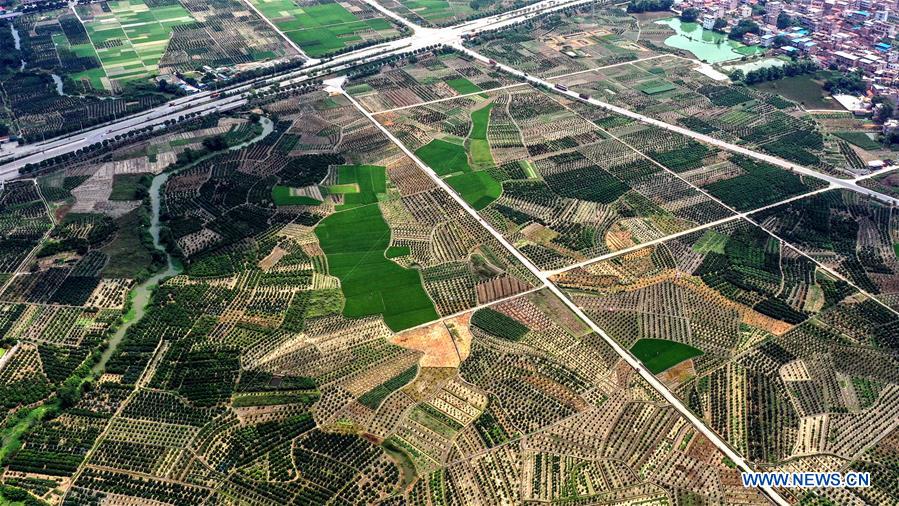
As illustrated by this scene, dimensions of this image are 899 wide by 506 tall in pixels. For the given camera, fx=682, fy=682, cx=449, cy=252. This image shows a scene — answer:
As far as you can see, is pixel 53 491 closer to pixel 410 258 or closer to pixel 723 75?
pixel 410 258

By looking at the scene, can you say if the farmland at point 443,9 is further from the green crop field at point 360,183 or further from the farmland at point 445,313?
the green crop field at point 360,183

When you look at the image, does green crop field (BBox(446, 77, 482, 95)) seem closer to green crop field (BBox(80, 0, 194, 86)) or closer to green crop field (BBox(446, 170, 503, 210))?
green crop field (BBox(446, 170, 503, 210))

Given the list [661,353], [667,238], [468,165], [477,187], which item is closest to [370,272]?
[477,187]

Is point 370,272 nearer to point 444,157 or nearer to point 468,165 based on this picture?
point 468,165

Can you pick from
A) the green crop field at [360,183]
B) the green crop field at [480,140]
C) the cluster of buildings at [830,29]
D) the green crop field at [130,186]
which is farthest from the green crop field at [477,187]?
the cluster of buildings at [830,29]

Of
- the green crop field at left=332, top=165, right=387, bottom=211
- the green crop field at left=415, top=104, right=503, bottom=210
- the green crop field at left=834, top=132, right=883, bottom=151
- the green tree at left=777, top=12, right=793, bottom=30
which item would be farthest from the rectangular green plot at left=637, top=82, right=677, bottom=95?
the green crop field at left=332, top=165, right=387, bottom=211

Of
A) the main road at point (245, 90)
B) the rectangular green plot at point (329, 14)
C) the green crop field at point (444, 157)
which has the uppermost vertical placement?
the rectangular green plot at point (329, 14)

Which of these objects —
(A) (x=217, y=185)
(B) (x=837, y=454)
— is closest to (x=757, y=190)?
(B) (x=837, y=454)
